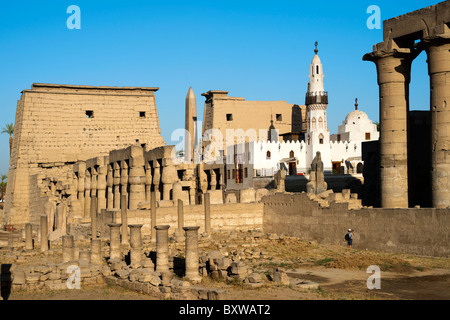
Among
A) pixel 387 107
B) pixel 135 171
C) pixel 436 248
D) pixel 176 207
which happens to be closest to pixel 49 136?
pixel 135 171

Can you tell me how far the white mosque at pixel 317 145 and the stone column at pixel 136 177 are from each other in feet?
75.7

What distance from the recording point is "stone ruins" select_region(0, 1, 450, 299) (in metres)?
17.3

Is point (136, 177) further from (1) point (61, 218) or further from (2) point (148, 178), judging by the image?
(1) point (61, 218)

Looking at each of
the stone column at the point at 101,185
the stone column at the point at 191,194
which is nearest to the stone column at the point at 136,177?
the stone column at the point at 191,194

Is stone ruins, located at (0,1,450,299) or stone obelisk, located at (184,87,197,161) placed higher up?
stone obelisk, located at (184,87,197,161)

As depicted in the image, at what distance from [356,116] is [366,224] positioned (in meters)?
39.5

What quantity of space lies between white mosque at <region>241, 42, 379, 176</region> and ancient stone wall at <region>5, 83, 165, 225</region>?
31.6 feet

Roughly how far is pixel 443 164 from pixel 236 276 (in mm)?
8973

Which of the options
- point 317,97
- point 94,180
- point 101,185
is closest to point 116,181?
point 101,185

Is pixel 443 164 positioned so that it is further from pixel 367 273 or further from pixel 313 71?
pixel 313 71

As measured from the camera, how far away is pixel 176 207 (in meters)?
26.4

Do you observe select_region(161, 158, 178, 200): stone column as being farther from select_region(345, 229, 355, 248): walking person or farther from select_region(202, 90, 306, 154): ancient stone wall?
select_region(202, 90, 306, 154): ancient stone wall

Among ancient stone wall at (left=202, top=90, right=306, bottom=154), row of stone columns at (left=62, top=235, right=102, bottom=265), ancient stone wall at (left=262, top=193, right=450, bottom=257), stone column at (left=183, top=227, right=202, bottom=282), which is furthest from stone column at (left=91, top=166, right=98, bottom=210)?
ancient stone wall at (left=202, top=90, right=306, bottom=154)

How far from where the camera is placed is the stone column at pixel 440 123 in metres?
21.3
